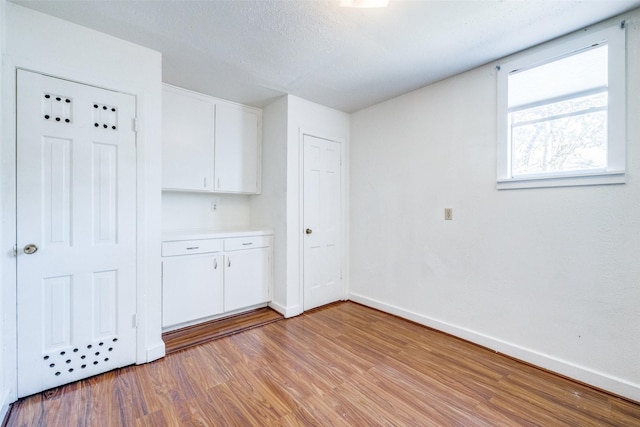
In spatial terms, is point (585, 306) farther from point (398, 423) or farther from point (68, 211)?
point (68, 211)

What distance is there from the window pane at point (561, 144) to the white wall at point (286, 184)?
6.59ft

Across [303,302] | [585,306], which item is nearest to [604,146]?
[585,306]

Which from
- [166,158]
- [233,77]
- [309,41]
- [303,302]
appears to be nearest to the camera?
[309,41]

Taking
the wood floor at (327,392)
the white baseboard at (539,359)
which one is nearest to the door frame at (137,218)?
the wood floor at (327,392)

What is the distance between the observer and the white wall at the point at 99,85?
5.48ft

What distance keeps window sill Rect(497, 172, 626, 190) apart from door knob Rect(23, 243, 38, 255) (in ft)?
11.2

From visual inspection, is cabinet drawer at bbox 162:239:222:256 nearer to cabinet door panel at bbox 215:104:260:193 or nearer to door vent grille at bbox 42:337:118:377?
cabinet door panel at bbox 215:104:260:193

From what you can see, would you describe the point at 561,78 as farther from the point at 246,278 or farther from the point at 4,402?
the point at 4,402

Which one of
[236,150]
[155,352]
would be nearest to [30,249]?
[155,352]

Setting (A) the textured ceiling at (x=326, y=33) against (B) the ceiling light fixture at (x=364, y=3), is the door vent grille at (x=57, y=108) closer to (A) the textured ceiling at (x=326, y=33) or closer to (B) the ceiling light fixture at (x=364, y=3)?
(A) the textured ceiling at (x=326, y=33)

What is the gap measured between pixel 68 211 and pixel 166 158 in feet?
3.61

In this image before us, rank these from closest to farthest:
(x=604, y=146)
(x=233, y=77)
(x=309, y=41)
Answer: (x=604, y=146) < (x=309, y=41) < (x=233, y=77)

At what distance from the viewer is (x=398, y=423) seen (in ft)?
5.05

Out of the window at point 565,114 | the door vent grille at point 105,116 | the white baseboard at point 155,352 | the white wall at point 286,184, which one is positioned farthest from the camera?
the white wall at point 286,184
